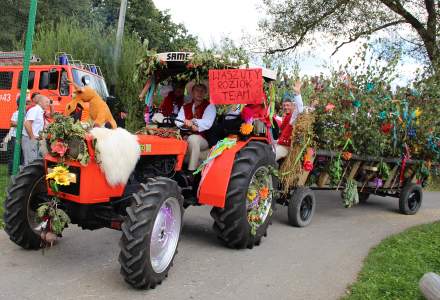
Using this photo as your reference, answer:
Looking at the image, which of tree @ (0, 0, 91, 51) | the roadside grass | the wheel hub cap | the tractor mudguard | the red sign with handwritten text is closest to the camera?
the wheel hub cap

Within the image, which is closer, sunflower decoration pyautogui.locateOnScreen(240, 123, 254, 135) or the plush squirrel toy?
the plush squirrel toy

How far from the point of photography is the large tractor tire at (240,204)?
543 centimetres

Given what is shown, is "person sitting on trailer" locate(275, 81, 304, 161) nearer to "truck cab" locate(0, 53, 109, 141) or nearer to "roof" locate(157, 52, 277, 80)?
"roof" locate(157, 52, 277, 80)

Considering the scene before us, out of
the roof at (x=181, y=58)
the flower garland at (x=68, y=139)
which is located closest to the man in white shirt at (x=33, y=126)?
the roof at (x=181, y=58)

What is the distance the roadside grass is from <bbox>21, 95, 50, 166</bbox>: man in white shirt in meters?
6.18

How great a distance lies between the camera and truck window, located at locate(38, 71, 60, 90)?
42.4ft

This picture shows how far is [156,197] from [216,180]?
1230mm

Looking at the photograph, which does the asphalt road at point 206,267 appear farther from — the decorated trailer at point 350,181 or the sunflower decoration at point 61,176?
the sunflower decoration at point 61,176

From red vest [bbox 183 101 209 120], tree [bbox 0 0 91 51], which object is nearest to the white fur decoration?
red vest [bbox 183 101 209 120]

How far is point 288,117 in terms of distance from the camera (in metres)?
7.39

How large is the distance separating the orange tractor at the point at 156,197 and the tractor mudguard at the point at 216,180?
0.4 inches

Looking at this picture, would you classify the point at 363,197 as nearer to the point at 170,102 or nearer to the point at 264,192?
the point at 264,192

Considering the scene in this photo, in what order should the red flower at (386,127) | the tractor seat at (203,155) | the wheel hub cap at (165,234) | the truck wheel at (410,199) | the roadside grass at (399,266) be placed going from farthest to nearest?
the truck wheel at (410,199)
the red flower at (386,127)
the tractor seat at (203,155)
the roadside grass at (399,266)
the wheel hub cap at (165,234)

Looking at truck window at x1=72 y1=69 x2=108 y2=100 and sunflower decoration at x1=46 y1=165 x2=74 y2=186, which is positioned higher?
truck window at x1=72 y1=69 x2=108 y2=100
